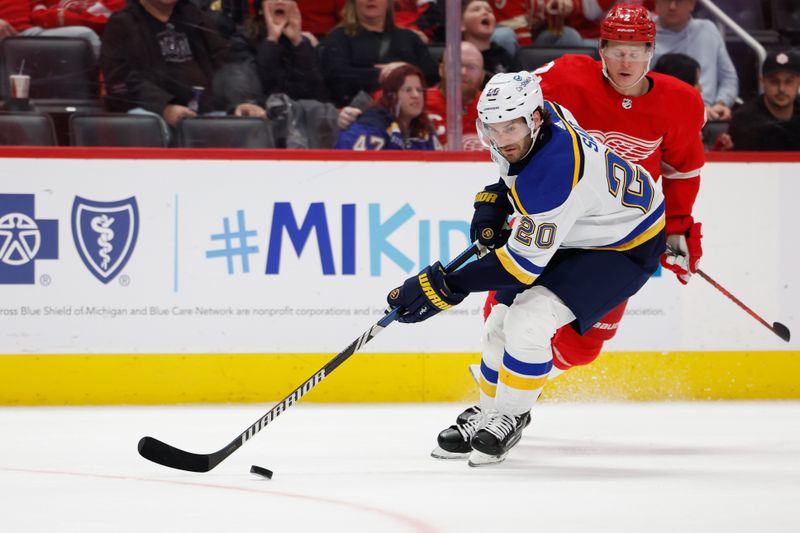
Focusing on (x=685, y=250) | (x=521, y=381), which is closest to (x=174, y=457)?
(x=521, y=381)

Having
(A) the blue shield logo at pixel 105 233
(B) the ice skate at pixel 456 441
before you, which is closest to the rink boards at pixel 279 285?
(A) the blue shield logo at pixel 105 233

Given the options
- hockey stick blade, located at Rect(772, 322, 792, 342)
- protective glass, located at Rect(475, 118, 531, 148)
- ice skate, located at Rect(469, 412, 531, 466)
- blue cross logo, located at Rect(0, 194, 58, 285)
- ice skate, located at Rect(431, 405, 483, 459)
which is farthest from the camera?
blue cross logo, located at Rect(0, 194, 58, 285)

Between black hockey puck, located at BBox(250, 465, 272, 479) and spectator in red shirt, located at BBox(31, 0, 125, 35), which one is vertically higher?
spectator in red shirt, located at BBox(31, 0, 125, 35)

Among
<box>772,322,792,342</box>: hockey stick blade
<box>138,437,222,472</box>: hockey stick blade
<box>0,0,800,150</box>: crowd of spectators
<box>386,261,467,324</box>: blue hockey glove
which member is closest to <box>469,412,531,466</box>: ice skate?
<box>386,261,467,324</box>: blue hockey glove

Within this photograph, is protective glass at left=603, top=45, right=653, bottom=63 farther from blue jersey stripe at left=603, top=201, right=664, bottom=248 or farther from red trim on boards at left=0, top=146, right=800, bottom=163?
red trim on boards at left=0, top=146, right=800, bottom=163

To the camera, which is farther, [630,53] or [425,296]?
[630,53]

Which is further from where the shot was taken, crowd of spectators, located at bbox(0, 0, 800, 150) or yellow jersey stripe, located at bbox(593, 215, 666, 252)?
crowd of spectators, located at bbox(0, 0, 800, 150)

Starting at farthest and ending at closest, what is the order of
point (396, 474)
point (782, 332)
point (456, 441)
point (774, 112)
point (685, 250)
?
point (774, 112) < point (782, 332) < point (685, 250) < point (456, 441) < point (396, 474)

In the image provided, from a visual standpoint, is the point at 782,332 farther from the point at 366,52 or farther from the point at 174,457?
the point at 174,457

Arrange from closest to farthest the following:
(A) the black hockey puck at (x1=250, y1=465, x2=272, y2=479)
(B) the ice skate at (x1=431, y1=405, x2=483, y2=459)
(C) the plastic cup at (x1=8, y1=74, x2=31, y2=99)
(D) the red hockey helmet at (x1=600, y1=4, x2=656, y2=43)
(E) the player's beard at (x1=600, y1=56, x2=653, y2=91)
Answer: (A) the black hockey puck at (x1=250, y1=465, x2=272, y2=479) < (B) the ice skate at (x1=431, y1=405, x2=483, y2=459) < (D) the red hockey helmet at (x1=600, y1=4, x2=656, y2=43) < (E) the player's beard at (x1=600, y1=56, x2=653, y2=91) < (C) the plastic cup at (x1=8, y1=74, x2=31, y2=99)

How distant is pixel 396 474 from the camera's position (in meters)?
3.03

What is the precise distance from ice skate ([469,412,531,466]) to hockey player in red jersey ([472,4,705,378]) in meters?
0.37

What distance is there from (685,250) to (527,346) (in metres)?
0.87

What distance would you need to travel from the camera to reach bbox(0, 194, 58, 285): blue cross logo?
440 centimetres
